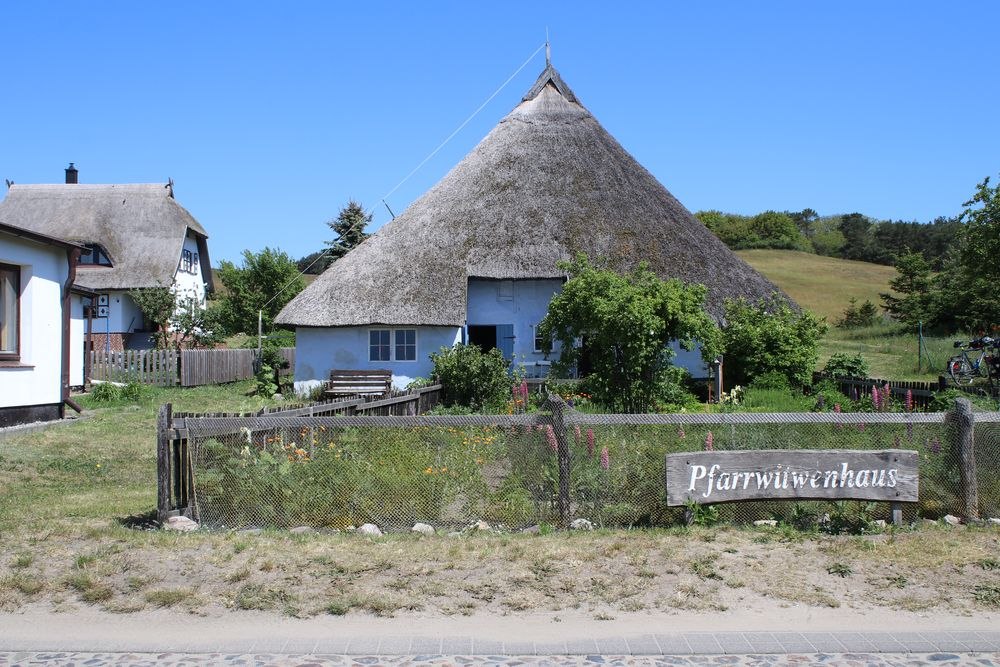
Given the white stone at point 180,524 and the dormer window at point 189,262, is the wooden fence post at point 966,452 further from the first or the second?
the dormer window at point 189,262

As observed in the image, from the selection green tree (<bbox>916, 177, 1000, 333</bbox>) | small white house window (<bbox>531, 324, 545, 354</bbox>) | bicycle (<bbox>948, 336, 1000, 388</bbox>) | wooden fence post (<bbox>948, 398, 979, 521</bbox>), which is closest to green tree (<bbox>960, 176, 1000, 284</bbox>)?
green tree (<bbox>916, 177, 1000, 333</bbox>)

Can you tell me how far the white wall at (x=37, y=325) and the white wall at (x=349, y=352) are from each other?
984 cm

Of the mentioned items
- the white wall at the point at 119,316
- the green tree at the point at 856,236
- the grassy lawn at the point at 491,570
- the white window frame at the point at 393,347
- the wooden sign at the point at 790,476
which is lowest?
the grassy lawn at the point at 491,570

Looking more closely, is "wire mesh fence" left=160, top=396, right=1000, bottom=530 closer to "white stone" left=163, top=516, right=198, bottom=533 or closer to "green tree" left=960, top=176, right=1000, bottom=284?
"white stone" left=163, top=516, right=198, bottom=533

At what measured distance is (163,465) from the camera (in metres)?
8.92

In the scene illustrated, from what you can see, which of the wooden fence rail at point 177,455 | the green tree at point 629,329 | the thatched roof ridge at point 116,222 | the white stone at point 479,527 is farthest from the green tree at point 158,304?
the white stone at point 479,527

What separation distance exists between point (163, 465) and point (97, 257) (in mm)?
37694

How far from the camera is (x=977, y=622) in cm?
664

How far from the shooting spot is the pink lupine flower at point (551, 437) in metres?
8.98

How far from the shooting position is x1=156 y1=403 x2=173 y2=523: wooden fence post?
8.89 meters

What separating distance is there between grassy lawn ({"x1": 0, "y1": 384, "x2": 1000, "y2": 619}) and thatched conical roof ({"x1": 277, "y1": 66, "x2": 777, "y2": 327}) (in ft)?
56.2

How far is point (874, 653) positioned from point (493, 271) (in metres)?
20.4

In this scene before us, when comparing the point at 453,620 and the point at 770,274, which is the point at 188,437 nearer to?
the point at 453,620

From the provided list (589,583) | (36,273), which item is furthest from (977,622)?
(36,273)
